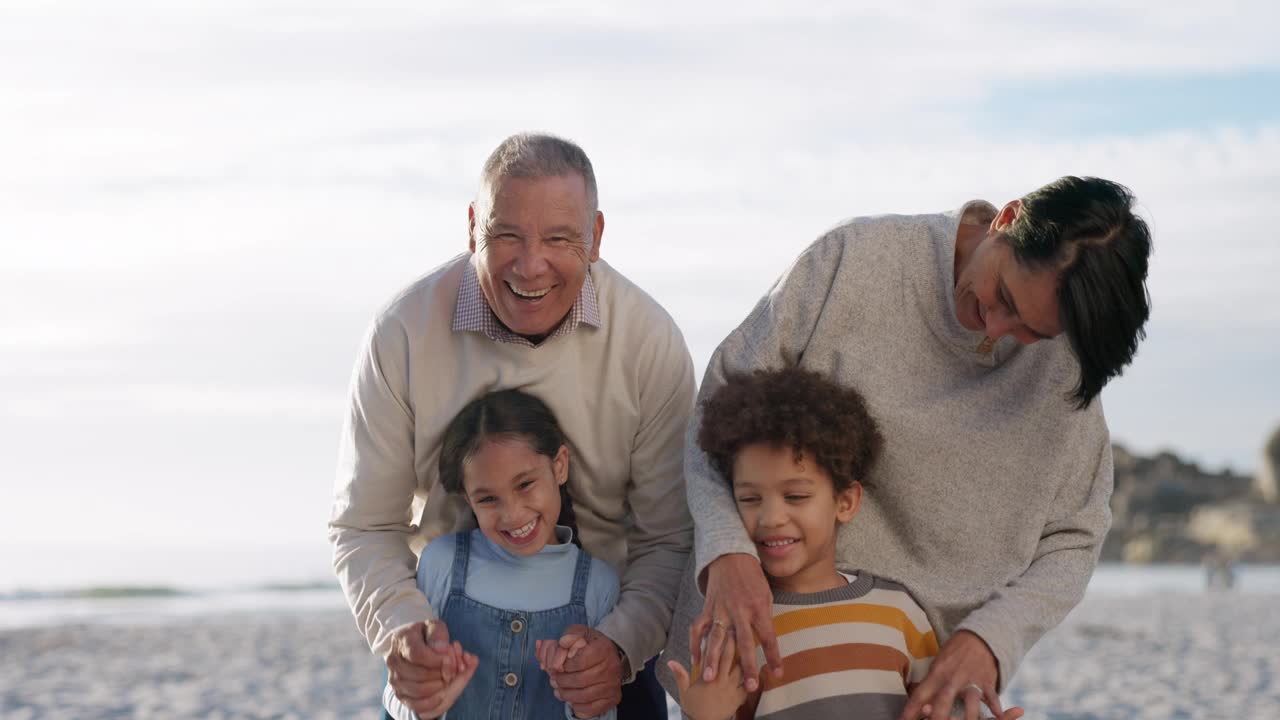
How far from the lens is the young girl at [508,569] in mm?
3584

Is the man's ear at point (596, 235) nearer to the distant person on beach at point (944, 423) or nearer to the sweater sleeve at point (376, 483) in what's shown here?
the distant person on beach at point (944, 423)

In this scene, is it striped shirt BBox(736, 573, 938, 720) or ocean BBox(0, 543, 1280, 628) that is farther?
ocean BBox(0, 543, 1280, 628)

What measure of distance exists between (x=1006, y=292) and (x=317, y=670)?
30.0 feet

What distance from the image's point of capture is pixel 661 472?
3.74 m

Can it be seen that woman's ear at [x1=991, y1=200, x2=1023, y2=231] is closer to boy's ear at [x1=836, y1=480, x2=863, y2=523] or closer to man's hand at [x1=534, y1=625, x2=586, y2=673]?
boy's ear at [x1=836, y1=480, x2=863, y2=523]

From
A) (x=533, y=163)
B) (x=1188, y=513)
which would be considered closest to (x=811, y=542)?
(x=533, y=163)

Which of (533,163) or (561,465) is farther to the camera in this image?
(561,465)

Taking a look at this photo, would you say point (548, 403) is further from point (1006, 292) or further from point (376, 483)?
point (1006, 292)

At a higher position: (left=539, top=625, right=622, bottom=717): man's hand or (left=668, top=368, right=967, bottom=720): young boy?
(left=668, top=368, right=967, bottom=720): young boy

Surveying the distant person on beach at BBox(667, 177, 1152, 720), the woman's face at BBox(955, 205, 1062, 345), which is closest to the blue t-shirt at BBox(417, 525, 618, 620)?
the distant person on beach at BBox(667, 177, 1152, 720)

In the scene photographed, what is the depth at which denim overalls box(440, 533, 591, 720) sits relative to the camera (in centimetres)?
358

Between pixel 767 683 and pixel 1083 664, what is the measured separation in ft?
30.6

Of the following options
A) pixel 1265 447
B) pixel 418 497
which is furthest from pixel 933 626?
pixel 1265 447

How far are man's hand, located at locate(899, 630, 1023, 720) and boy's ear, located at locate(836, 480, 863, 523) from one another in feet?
1.26
